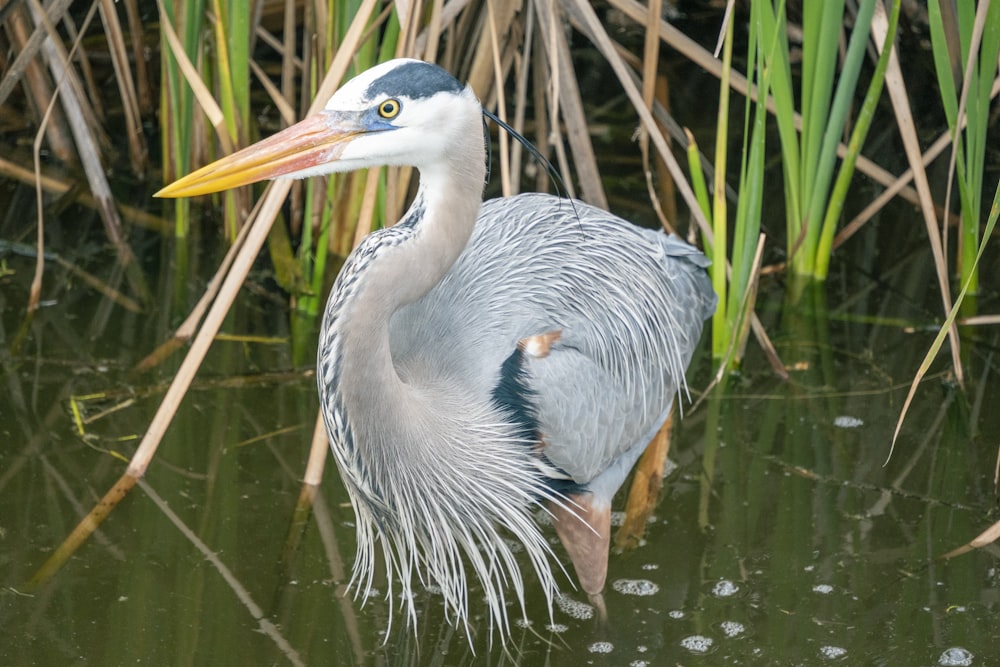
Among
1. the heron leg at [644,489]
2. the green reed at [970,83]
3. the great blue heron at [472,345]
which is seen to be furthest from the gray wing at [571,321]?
the green reed at [970,83]

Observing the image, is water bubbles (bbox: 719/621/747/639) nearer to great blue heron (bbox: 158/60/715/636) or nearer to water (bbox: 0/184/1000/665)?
water (bbox: 0/184/1000/665)

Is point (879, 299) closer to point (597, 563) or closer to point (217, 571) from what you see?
point (597, 563)

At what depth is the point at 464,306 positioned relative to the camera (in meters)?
2.89

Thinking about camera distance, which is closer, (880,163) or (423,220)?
(423,220)

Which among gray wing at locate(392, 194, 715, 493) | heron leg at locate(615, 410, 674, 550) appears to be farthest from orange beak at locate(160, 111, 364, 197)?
heron leg at locate(615, 410, 674, 550)

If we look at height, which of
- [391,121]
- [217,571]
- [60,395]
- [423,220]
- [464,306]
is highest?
[391,121]

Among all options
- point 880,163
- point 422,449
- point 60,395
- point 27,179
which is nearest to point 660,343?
point 422,449

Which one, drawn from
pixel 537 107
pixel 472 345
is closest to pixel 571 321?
pixel 472 345

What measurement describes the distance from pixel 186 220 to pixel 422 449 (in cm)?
203

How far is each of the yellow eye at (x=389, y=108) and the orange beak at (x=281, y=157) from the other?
0.05m

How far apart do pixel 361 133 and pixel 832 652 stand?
158 centimetres

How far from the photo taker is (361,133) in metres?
2.27

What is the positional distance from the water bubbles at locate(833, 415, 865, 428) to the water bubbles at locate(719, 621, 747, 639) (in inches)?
38.3

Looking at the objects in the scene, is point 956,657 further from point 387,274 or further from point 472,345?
point 387,274
